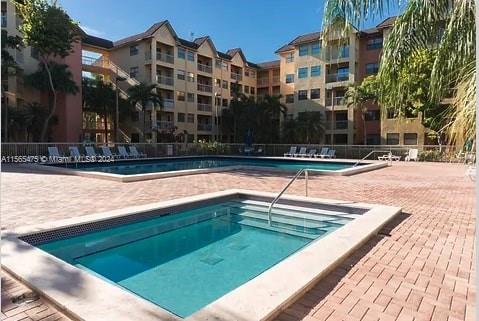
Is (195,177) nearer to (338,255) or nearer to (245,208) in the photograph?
(245,208)

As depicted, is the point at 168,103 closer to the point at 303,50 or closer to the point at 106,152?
the point at 303,50

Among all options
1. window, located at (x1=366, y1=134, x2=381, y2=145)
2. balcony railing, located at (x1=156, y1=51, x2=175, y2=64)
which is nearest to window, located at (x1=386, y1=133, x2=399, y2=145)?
window, located at (x1=366, y1=134, x2=381, y2=145)

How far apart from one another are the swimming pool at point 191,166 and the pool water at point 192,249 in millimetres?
5318

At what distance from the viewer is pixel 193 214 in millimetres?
8117

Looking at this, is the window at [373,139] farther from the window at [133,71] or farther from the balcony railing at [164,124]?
the window at [133,71]

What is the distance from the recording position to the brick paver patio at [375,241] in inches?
128

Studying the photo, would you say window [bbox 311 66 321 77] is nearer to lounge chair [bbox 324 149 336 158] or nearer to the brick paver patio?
lounge chair [bbox 324 149 336 158]

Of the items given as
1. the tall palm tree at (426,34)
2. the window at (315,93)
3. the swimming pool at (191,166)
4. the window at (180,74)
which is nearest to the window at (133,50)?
the window at (180,74)

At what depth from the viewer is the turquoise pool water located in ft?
62.5

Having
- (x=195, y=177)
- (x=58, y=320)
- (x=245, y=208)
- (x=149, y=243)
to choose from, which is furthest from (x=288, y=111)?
(x=58, y=320)

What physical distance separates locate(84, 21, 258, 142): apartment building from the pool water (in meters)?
28.8

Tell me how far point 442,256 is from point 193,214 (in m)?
5.10

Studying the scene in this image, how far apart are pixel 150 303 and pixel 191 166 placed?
62.0 feet

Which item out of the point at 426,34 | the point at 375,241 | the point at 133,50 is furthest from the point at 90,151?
the point at 133,50
